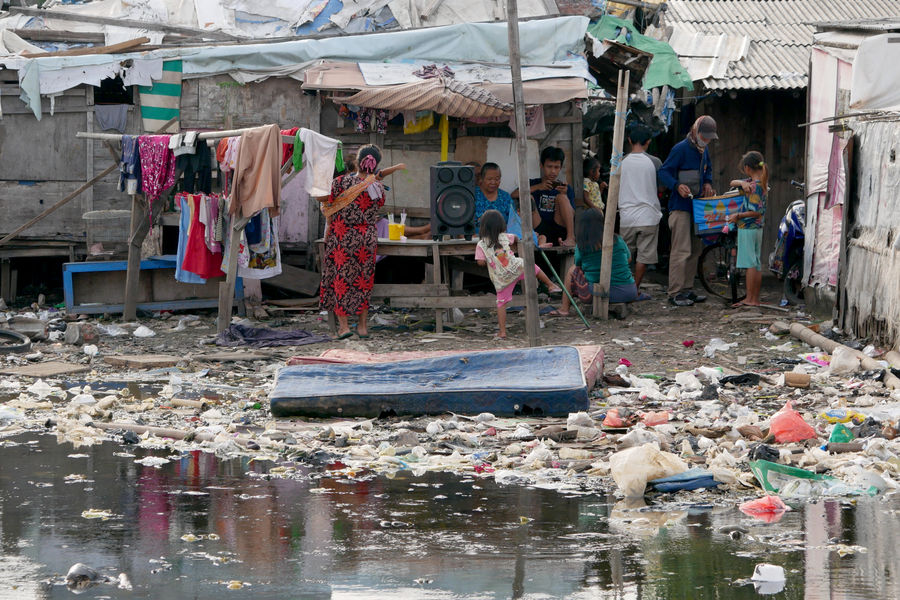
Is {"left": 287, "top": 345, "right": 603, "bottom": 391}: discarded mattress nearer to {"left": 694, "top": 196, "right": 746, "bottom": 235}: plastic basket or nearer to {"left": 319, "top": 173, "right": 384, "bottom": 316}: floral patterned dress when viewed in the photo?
{"left": 319, "top": 173, "right": 384, "bottom": 316}: floral patterned dress

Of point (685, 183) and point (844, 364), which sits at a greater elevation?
point (685, 183)

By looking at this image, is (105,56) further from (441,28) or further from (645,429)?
(645,429)

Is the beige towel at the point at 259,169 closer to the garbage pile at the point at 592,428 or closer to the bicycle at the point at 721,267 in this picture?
the garbage pile at the point at 592,428

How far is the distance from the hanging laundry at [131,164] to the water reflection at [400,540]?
5.64 meters

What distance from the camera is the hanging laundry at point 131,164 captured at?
36.4 ft

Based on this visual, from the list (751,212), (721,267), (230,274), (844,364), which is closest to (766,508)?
(844,364)

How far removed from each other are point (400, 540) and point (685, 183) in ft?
27.4

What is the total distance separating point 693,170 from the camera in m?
12.3

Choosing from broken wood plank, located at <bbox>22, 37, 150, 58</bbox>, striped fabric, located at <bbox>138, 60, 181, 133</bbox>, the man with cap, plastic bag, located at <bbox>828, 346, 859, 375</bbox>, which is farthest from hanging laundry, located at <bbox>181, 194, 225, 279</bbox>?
plastic bag, located at <bbox>828, 346, 859, 375</bbox>

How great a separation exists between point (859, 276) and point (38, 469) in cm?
686

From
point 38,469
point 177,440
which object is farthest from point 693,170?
point 38,469

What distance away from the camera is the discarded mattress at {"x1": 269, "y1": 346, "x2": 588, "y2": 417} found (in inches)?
284

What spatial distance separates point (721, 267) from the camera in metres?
12.7

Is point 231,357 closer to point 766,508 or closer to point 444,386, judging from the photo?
point 444,386
